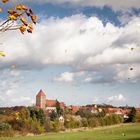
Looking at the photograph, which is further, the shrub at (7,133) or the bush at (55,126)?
the bush at (55,126)

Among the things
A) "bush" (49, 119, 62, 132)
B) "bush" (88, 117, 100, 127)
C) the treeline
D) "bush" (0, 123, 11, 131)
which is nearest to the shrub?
the treeline

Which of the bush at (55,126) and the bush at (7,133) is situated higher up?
the bush at (55,126)

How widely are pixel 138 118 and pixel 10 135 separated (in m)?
74.7

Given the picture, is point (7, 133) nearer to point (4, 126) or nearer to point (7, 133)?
point (7, 133)

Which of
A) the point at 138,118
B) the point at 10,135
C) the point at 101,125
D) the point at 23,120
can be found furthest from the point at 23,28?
the point at 138,118

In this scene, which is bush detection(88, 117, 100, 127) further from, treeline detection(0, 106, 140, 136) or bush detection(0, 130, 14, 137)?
bush detection(0, 130, 14, 137)

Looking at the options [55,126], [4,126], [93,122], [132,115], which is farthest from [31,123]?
[132,115]

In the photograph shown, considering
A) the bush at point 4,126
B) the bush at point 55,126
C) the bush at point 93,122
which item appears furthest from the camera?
the bush at point 93,122

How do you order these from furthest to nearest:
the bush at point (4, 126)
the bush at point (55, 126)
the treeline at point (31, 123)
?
the bush at point (55, 126) < the treeline at point (31, 123) < the bush at point (4, 126)

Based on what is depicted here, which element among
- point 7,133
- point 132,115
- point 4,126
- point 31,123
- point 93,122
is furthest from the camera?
point 132,115

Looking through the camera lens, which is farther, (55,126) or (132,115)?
(132,115)

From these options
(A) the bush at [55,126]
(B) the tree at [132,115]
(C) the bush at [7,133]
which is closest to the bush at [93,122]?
(A) the bush at [55,126]

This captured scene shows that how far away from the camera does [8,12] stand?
272 cm

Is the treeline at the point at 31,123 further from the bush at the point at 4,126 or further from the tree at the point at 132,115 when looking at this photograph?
the tree at the point at 132,115
